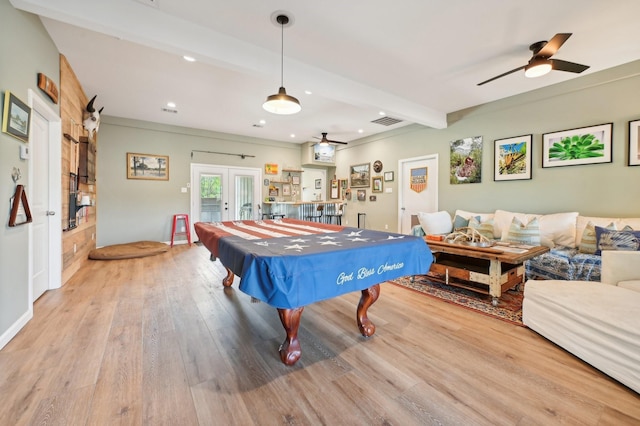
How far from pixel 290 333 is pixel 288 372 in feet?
0.73

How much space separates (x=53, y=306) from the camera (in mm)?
2545

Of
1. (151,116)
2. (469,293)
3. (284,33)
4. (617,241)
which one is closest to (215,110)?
(151,116)

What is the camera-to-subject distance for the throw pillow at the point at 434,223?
4344 millimetres

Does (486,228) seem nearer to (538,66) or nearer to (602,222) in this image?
(602,222)

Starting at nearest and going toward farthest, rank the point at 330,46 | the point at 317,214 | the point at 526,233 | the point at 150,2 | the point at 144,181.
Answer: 1. the point at 150,2
2. the point at 330,46
3. the point at 526,233
4. the point at 144,181
5. the point at 317,214

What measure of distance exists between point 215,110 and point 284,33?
2929 millimetres

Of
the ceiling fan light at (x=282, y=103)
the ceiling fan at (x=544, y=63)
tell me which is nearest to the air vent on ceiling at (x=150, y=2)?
the ceiling fan light at (x=282, y=103)

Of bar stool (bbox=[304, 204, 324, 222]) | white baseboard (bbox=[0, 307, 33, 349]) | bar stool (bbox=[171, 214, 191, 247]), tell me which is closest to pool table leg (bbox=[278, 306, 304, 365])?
white baseboard (bbox=[0, 307, 33, 349])

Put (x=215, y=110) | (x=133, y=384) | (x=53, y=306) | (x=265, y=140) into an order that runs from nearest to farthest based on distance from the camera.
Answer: (x=133, y=384) < (x=53, y=306) < (x=215, y=110) < (x=265, y=140)

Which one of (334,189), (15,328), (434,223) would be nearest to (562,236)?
(434,223)

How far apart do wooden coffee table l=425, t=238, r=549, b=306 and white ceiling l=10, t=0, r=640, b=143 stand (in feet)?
7.57

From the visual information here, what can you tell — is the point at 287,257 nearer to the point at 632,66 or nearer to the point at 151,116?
the point at 632,66

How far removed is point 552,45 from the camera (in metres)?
2.64

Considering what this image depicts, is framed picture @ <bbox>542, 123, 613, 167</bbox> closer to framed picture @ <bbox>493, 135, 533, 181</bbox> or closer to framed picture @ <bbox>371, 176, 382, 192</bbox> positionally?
Answer: framed picture @ <bbox>493, 135, 533, 181</bbox>
